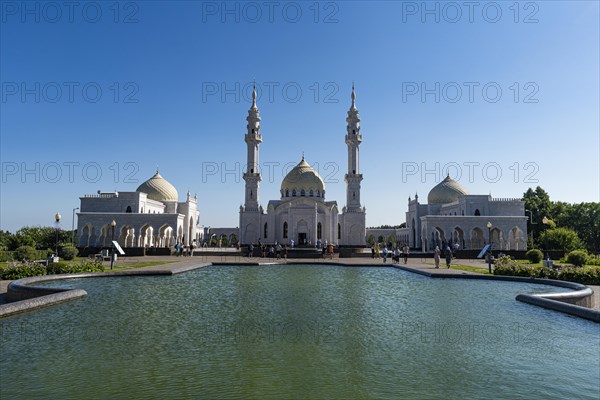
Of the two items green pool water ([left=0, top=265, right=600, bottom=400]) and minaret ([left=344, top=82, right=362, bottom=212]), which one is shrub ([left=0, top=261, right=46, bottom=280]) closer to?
green pool water ([left=0, top=265, right=600, bottom=400])

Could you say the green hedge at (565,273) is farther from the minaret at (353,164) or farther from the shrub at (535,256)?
the minaret at (353,164)

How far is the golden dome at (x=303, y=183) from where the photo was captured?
186 ft

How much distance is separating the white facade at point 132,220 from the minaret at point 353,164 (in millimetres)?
19470

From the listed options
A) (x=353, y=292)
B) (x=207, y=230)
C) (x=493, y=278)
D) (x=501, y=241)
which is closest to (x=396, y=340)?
(x=353, y=292)

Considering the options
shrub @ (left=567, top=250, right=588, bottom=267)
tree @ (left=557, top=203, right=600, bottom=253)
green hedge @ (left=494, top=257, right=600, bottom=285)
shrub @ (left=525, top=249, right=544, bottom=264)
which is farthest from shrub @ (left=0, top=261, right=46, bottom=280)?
tree @ (left=557, top=203, right=600, bottom=253)

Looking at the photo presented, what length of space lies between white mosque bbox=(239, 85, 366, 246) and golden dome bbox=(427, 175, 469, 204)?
10770 mm

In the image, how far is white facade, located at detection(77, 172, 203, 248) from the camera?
155 feet

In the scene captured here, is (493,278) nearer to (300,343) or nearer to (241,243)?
(300,343)

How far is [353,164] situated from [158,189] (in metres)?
24.4

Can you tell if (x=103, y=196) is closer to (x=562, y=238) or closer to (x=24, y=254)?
(x=24, y=254)

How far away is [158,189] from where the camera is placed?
185 feet

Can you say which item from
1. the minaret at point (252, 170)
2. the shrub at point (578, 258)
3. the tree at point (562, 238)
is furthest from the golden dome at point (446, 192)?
the shrub at point (578, 258)

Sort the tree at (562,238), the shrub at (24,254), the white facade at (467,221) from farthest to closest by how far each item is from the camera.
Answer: the white facade at (467,221) < the tree at (562,238) < the shrub at (24,254)

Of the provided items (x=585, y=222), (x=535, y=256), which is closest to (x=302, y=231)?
(x=535, y=256)
